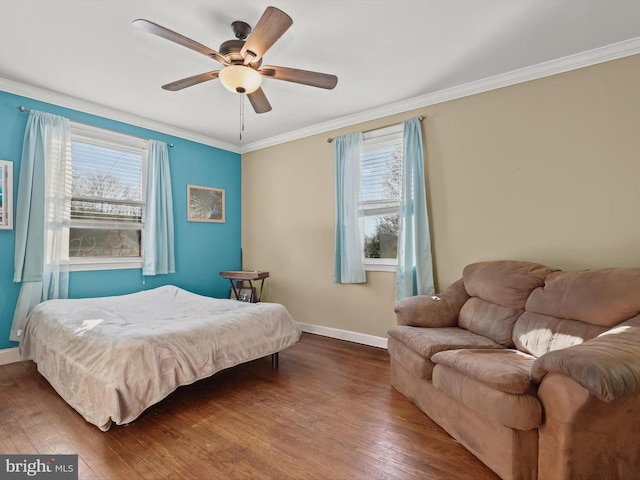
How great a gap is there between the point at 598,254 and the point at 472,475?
6.56 feet

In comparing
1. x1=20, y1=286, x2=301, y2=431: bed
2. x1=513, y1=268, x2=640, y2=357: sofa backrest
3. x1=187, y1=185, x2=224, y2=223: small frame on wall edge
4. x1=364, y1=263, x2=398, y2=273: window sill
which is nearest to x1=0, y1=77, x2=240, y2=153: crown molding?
x1=187, y1=185, x2=224, y2=223: small frame on wall edge

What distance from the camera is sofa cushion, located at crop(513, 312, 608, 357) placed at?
6.56 feet

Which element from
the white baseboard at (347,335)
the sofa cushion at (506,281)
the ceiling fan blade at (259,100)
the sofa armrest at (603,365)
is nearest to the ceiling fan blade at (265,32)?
the ceiling fan blade at (259,100)

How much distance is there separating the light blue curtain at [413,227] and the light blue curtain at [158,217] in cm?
283

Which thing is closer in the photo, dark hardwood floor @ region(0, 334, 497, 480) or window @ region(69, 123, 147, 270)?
dark hardwood floor @ region(0, 334, 497, 480)

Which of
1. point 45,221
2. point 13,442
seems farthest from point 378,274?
point 45,221

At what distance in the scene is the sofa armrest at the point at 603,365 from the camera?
1261mm

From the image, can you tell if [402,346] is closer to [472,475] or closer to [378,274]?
[472,475]

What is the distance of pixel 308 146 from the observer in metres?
4.50

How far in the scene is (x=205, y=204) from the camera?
480 cm

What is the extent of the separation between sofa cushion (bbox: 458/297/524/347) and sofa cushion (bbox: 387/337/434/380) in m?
0.61

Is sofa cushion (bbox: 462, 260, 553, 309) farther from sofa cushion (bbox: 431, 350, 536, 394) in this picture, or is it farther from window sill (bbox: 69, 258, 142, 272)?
window sill (bbox: 69, 258, 142, 272)

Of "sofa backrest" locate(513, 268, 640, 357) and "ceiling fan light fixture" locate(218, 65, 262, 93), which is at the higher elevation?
"ceiling fan light fixture" locate(218, 65, 262, 93)

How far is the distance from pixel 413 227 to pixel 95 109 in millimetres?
3659
